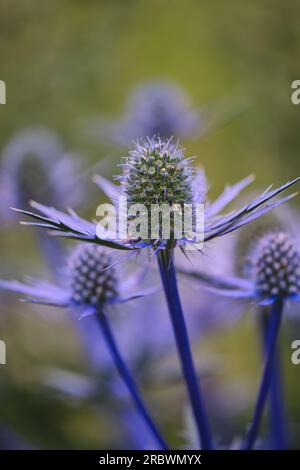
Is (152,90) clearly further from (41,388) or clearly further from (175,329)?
(175,329)

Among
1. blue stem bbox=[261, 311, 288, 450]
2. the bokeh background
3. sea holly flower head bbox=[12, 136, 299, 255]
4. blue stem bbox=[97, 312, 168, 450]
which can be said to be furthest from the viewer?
the bokeh background

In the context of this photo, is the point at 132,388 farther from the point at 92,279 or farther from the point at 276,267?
the point at 276,267

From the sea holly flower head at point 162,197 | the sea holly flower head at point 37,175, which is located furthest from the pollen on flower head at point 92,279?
the sea holly flower head at point 37,175

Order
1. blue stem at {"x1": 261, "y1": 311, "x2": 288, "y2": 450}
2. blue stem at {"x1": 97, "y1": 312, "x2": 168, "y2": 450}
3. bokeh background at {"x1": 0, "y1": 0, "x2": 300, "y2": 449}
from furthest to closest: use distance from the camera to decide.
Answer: bokeh background at {"x1": 0, "y1": 0, "x2": 300, "y2": 449}
blue stem at {"x1": 261, "y1": 311, "x2": 288, "y2": 450}
blue stem at {"x1": 97, "y1": 312, "x2": 168, "y2": 450}

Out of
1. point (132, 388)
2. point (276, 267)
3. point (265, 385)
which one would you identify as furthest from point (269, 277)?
point (132, 388)
